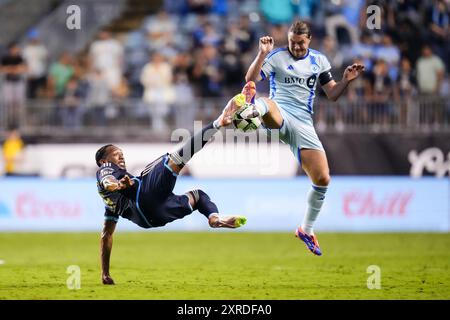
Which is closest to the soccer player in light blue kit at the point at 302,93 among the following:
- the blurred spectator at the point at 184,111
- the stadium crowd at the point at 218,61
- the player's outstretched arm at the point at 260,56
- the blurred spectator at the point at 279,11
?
the player's outstretched arm at the point at 260,56

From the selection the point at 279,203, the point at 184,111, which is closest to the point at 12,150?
the point at 184,111

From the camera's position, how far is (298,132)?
13555mm

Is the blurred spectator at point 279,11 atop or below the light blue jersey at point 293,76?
atop

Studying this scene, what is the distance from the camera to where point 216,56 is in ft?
81.3

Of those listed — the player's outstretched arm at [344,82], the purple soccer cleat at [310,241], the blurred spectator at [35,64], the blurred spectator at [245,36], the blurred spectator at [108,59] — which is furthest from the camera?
the blurred spectator at [35,64]

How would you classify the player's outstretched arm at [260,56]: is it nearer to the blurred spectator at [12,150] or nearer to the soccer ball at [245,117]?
the soccer ball at [245,117]

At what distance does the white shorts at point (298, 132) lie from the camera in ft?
44.4

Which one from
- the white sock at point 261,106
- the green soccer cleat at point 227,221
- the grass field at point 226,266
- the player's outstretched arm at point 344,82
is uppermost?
the player's outstretched arm at point 344,82

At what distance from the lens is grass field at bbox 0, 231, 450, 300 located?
12391 mm

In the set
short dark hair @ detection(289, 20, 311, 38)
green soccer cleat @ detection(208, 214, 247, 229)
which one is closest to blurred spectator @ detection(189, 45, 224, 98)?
short dark hair @ detection(289, 20, 311, 38)

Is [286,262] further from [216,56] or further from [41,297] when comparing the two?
[216,56]

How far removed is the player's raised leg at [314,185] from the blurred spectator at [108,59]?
40.2ft

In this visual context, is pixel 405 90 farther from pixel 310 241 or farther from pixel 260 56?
pixel 260 56
